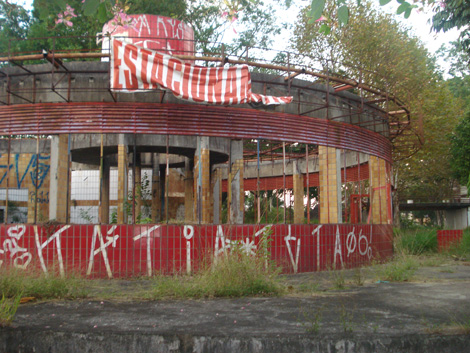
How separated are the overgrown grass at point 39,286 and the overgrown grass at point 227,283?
1.40 metres

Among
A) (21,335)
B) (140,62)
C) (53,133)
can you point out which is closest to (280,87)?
(140,62)

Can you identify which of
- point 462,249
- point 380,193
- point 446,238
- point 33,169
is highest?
point 33,169

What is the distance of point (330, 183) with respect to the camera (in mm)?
14266

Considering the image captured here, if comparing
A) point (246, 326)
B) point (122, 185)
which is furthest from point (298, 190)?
point (246, 326)

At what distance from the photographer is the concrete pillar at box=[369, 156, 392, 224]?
1642 centimetres

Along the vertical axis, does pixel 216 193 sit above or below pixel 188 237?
above

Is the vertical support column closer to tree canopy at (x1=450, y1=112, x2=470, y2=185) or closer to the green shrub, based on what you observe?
the green shrub

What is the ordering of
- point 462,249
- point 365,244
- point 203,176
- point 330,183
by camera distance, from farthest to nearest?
1. point 462,249
2. point 365,244
3. point 330,183
4. point 203,176

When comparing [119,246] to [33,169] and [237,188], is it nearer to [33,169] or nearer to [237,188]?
[237,188]

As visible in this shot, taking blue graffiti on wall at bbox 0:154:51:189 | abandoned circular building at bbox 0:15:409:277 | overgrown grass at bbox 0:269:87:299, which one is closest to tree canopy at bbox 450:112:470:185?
abandoned circular building at bbox 0:15:409:277

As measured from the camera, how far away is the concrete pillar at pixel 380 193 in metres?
16.4

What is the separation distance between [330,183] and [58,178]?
785cm

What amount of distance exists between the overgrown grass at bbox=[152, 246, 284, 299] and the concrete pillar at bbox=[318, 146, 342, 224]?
5.98m

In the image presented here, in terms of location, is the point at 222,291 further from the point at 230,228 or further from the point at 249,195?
the point at 249,195
